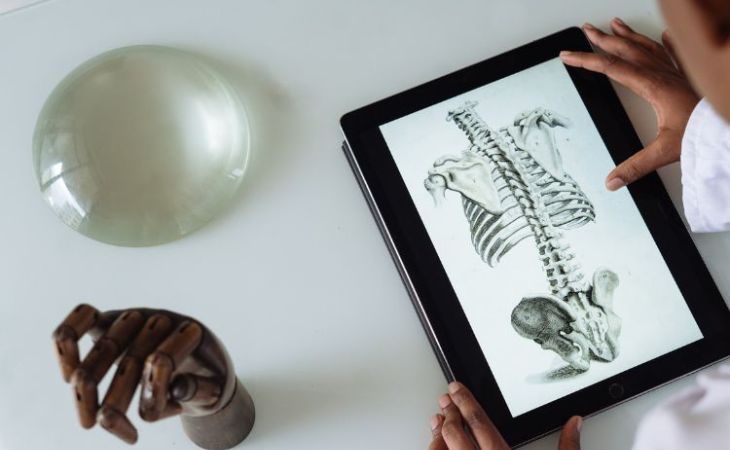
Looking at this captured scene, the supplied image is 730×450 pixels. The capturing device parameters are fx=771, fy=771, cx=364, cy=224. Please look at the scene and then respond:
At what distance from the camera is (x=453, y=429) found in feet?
1.93

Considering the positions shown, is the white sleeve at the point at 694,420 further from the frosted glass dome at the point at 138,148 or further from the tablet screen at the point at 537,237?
the frosted glass dome at the point at 138,148

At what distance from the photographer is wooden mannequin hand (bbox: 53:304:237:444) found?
0.43 m

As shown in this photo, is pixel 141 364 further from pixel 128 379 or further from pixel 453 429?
pixel 453 429

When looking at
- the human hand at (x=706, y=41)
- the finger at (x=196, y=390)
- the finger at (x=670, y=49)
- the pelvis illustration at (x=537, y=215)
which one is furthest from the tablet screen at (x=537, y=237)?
the human hand at (x=706, y=41)

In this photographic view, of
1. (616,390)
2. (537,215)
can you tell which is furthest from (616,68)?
(616,390)

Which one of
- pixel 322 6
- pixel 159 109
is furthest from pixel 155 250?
pixel 322 6

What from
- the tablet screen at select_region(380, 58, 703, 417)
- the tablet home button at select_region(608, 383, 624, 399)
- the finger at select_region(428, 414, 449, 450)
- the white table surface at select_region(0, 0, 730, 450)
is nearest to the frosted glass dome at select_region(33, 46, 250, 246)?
the white table surface at select_region(0, 0, 730, 450)

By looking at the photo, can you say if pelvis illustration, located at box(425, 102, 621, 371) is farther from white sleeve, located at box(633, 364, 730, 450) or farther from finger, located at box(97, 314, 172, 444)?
finger, located at box(97, 314, 172, 444)

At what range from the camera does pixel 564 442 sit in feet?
1.98

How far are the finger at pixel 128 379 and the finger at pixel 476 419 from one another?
242 mm

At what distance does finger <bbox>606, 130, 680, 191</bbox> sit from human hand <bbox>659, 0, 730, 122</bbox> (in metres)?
0.34

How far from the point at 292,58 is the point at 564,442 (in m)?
0.39

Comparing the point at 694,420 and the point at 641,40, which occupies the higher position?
the point at 641,40

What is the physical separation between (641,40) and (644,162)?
0.12 m
